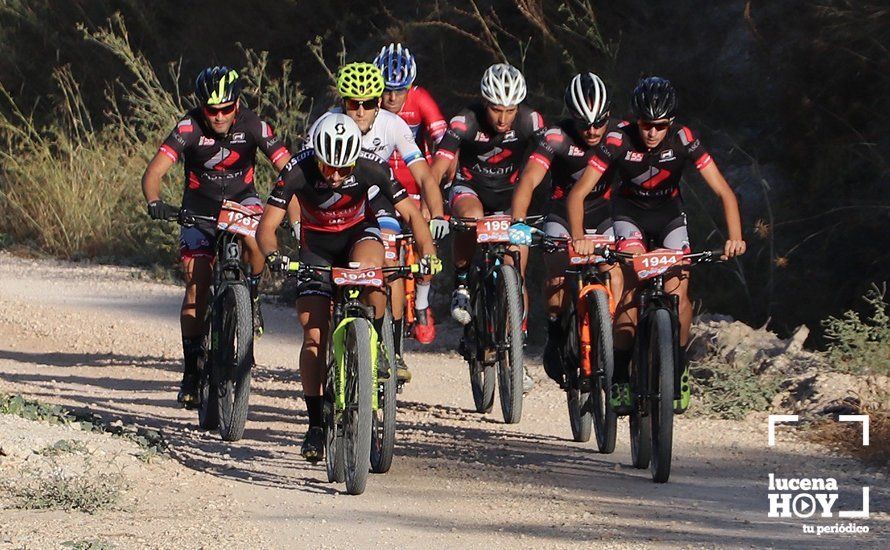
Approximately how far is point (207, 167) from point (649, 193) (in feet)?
9.70

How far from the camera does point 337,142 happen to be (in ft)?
28.8

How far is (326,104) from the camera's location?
20.8m

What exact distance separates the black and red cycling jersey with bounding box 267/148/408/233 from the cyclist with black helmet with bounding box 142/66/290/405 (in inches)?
58.7

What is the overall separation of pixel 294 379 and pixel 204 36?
12.4 meters

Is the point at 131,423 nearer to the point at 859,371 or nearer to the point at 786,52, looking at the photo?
the point at 859,371

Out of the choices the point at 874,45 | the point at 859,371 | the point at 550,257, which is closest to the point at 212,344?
the point at 550,257

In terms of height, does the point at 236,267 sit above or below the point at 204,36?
below

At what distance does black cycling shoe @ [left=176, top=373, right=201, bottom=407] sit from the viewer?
10.8 m

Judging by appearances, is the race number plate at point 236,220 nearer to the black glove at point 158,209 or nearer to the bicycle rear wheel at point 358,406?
the black glove at point 158,209

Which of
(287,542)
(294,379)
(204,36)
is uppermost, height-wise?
(204,36)

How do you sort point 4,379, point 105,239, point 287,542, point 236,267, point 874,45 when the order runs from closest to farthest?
1. point 287,542
2. point 236,267
3. point 4,379
4. point 874,45
5. point 105,239

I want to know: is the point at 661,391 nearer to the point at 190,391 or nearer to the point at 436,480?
the point at 436,480

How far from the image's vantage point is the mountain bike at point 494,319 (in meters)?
10.7

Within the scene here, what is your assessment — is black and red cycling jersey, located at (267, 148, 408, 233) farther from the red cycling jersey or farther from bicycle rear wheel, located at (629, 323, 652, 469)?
the red cycling jersey
